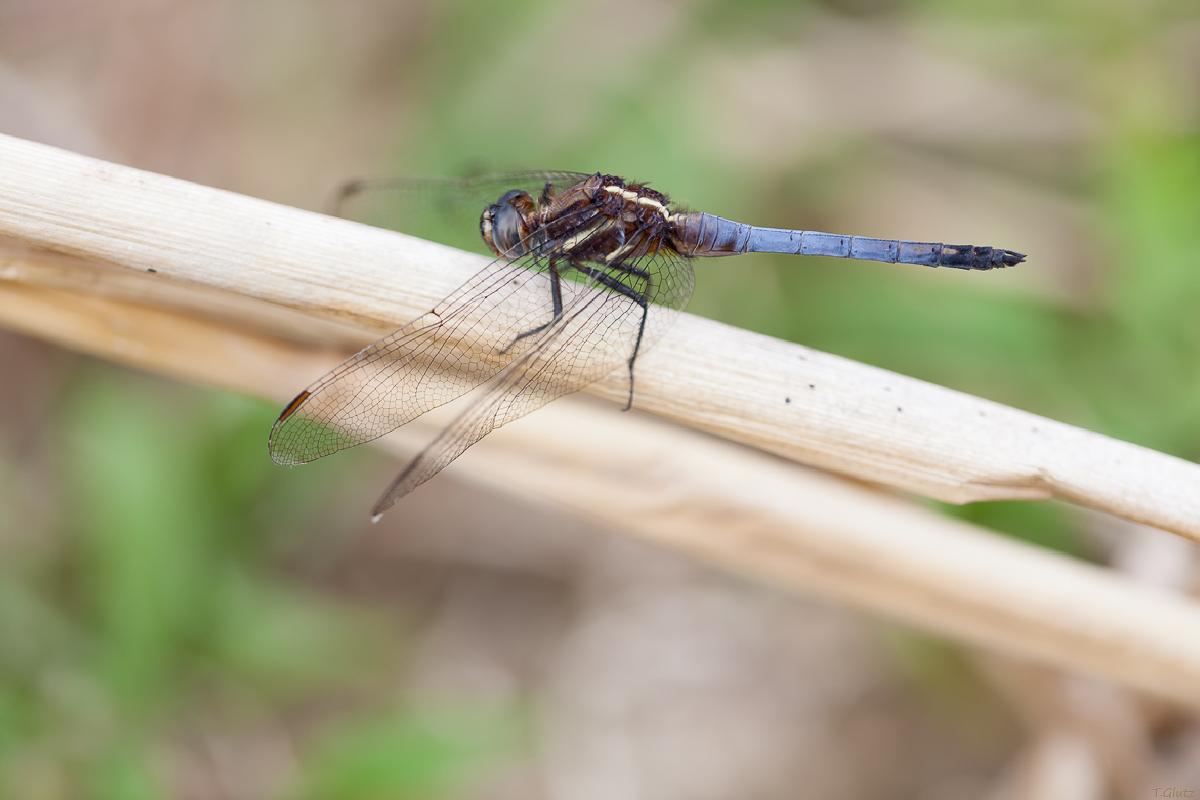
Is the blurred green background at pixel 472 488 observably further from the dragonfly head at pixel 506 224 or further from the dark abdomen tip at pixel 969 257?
the dragonfly head at pixel 506 224

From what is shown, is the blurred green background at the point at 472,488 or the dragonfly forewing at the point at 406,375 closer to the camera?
the dragonfly forewing at the point at 406,375

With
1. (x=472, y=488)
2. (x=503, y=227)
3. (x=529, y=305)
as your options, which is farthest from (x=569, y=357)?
(x=472, y=488)

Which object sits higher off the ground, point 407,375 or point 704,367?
point 704,367

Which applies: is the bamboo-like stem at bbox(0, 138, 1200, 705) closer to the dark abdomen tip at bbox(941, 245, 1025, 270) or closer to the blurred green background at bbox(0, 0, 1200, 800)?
the blurred green background at bbox(0, 0, 1200, 800)

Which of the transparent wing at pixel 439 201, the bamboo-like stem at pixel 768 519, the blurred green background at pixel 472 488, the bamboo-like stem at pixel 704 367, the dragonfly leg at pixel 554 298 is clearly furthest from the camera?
the transparent wing at pixel 439 201

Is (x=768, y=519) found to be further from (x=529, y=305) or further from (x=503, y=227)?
(x=503, y=227)

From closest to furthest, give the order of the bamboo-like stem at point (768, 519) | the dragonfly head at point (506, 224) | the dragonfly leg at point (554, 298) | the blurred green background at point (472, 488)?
the bamboo-like stem at point (768, 519), the dragonfly leg at point (554, 298), the dragonfly head at point (506, 224), the blurred green background at point (472, 488)

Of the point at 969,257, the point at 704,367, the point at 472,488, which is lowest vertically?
the point at 472,488

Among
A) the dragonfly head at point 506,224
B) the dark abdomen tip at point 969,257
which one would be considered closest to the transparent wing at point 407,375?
the dragonfly head at point 506,224

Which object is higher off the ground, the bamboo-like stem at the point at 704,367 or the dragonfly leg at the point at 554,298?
the bamboo-like stem at the point at 704,367
